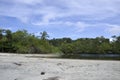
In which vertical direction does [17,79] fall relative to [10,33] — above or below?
below

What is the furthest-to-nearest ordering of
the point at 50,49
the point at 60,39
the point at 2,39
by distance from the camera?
the point at 60,39
the point at 50,49
the point at 2,39

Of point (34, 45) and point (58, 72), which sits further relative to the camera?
point (34, 45)

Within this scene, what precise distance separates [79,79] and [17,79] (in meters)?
4.15

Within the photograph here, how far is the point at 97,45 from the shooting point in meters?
127

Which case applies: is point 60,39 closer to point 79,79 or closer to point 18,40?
point 18,40

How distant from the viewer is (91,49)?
12562 centimetres

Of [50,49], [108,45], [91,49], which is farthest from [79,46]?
[50,49]

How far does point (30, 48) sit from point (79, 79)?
2931 inches

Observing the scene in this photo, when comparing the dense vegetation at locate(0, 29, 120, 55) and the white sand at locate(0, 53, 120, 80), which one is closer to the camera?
the white sand at locate(0, 53, 120, 80)

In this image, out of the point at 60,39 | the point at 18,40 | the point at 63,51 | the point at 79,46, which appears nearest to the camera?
the point at 18,40

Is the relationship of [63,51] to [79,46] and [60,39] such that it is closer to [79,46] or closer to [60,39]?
[79,46]

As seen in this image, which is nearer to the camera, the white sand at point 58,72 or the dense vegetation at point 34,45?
the white sand at point 58,72

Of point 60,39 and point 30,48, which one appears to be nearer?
point 30,48

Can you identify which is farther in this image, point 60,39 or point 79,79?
point 60,39
